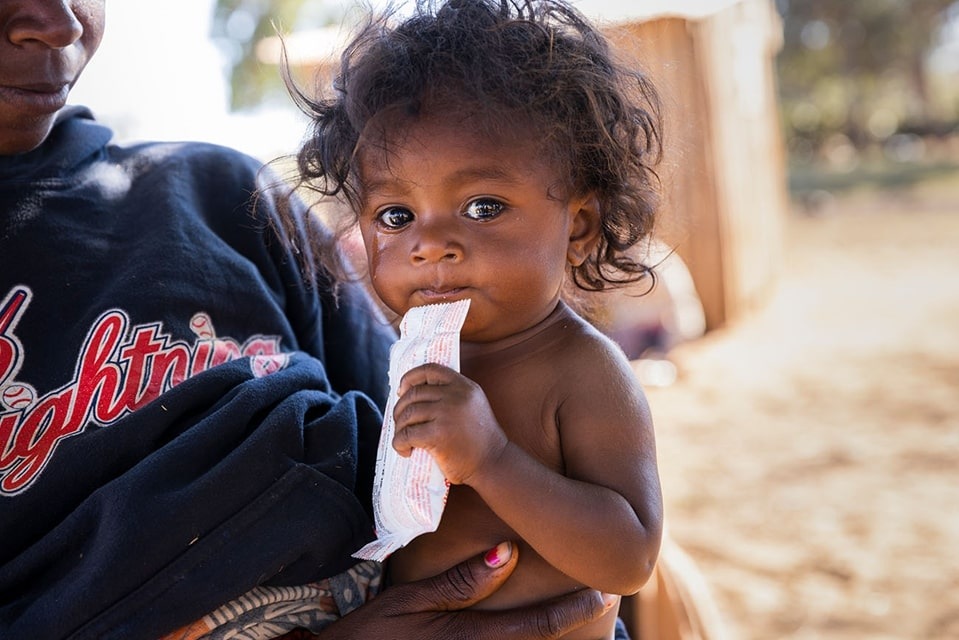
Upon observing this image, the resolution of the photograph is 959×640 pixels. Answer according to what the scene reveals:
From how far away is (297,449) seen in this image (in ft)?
5.08

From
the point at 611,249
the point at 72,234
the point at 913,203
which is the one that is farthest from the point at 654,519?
the point at 913,203

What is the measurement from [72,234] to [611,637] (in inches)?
41.6

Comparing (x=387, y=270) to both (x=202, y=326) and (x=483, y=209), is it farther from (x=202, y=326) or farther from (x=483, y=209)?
(x=202, y=326)

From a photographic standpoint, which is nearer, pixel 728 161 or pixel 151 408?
pixel 151 408

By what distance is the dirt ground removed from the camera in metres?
3.95

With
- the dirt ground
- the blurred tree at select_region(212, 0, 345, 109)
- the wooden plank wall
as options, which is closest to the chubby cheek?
the dirt ground

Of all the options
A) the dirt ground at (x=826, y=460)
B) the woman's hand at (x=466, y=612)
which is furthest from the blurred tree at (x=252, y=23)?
the woman's hand at (x=466, y=612)

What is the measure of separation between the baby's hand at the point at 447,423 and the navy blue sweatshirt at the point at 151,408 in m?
0.25

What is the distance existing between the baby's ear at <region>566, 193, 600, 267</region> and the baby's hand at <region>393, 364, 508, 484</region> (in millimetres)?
345

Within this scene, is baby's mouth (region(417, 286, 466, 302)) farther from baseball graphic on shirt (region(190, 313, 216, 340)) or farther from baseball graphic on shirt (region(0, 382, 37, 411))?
baseball graphic on shirt (region(0, 382, 37, 411))

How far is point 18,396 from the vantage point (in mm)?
1590

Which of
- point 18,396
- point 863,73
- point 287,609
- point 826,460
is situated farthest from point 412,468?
point 863,73

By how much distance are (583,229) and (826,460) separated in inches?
162

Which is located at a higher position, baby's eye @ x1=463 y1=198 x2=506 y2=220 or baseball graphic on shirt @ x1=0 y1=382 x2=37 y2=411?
baby's eye @ x1=463 y1=198 x2=506 y2=220
